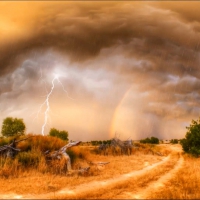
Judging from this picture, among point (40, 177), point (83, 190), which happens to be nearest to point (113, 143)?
point (40, 177)

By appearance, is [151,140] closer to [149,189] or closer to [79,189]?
[149,189]

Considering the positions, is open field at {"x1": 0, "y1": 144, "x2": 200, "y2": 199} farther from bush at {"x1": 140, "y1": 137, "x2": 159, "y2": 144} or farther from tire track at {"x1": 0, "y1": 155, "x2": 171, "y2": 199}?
bush at {"x1": 140, "y1": 137, "x2": 159, "y2": 144}

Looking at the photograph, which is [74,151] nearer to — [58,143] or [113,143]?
[58,143]

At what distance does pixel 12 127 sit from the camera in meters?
40.9

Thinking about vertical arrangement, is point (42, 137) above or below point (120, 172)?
above

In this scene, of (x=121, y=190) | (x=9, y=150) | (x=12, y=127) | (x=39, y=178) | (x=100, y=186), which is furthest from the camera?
(x=12, y=127)

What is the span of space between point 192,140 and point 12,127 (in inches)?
1247

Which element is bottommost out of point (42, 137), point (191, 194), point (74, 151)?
point (191, 194)

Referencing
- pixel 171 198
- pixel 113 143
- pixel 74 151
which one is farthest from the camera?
pixel 113 143

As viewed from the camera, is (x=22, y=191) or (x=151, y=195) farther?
(x=22, y=191)

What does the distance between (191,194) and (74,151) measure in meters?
8.48

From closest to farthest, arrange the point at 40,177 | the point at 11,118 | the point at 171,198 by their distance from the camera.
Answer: the point at 171,198 < the point at 40,177 < the point at 11,118

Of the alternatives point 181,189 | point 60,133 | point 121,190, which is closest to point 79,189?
A: point 121,190

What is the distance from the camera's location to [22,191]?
712cm
